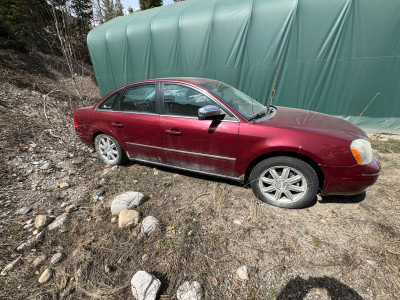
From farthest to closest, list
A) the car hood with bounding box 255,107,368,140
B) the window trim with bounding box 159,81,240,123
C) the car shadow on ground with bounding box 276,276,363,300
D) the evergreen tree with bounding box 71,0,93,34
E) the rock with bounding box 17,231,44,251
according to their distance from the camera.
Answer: the evergreen tree with bounding box 71,0,93,34 → the window trim with bounding box 159,81,240,123 → the car hood with bounding box 255,107,368,140 → the rock with bounding box 17,231,44,251 → the car shadow on ground with bounding box 276,276,363,300

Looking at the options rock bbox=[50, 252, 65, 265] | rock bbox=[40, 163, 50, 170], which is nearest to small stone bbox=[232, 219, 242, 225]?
rock bbox=[50, 252, 65, 265]

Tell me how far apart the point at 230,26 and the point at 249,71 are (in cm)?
130

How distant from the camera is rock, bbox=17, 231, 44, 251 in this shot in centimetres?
197

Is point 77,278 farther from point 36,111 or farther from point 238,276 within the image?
point 36,111

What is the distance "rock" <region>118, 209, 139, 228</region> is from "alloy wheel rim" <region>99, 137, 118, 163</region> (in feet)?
4.65

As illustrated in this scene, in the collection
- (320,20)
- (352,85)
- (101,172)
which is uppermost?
(320,20)

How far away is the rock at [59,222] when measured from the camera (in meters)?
2.22

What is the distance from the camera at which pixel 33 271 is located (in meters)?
1.77

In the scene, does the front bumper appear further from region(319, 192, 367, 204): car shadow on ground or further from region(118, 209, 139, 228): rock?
region(118, 209, 139, 228): rock

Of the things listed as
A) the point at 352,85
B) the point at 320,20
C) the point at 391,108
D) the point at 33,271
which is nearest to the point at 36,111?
the point at 33,271

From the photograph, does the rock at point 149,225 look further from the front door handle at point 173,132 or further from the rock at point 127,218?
the front door handle at point 173,132

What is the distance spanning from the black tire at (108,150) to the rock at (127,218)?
1.31 m

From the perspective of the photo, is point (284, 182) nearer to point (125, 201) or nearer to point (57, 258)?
point (125, 201)

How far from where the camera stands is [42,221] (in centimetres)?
227
